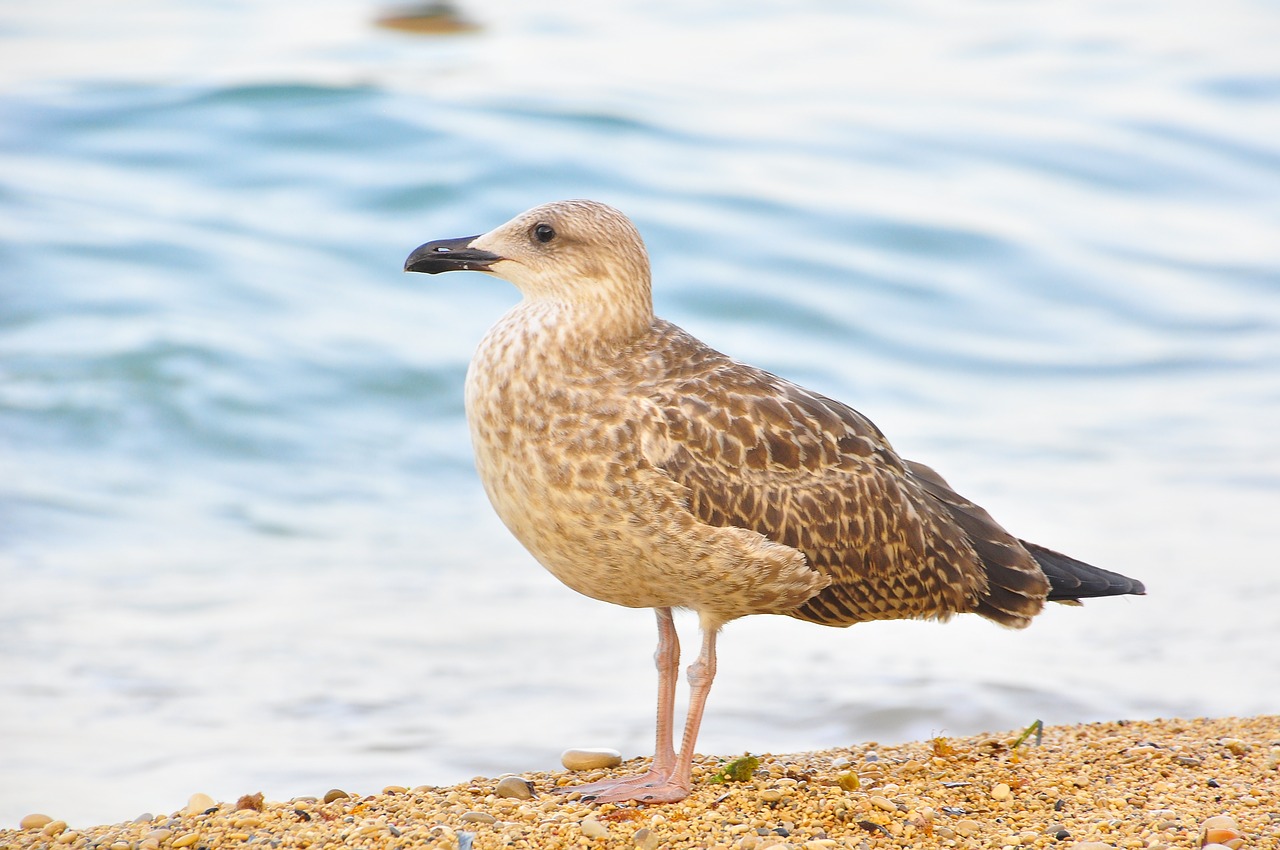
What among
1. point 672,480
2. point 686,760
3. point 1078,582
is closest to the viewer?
point 672,480

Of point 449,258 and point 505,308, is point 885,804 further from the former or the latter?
point 505,308

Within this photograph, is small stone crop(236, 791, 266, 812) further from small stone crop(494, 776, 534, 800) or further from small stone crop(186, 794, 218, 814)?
small stone crop(494, 776, 534, 800)

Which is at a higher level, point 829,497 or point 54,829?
point 829,497

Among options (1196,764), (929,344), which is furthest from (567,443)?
(929,344)

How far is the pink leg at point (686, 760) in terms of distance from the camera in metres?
4.95

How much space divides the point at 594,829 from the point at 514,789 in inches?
21.7

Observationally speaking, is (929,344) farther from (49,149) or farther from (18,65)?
(18,65)

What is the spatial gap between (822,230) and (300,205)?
17.7ft

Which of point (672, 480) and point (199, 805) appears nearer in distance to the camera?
point (672, 480)

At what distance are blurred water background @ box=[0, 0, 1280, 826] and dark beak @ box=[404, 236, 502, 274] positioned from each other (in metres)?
2.47

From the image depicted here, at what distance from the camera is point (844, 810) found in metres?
4.77

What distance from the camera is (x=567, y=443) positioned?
4.66m

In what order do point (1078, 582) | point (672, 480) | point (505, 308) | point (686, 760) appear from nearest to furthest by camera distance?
1. point (672, 480)
2. point (686, 760)
3. point (1078, 582)
4. point (505, 308)

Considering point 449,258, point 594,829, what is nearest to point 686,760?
point 594,829
